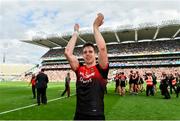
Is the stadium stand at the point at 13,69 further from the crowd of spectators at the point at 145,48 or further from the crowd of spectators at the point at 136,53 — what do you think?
the crowd of spectators at the point at 145,48

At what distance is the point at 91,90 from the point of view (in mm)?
4289

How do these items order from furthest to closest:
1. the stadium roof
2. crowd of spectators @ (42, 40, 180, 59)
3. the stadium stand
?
the stadium stand, crowd of spectators @ (42, 40, 180, 59), the stadium roof

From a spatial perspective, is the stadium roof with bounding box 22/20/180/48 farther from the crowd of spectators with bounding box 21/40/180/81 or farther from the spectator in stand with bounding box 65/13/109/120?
the spectator in stand with bounding box 65/13/109/120

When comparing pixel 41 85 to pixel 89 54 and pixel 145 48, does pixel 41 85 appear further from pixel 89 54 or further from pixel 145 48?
pixel 145 48

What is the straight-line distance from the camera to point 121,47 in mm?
94688

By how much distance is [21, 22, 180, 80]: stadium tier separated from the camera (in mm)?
82312

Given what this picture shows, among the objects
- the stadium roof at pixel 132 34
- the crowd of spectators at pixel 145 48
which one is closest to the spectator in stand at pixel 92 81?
the stadium roof at pixel 132 34

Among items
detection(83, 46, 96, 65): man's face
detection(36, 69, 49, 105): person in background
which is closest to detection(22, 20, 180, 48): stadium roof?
detection(36, 69, 49, 105): person in background

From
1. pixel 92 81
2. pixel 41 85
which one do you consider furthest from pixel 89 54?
pixel 41 85

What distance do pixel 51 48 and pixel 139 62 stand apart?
38.1 meters

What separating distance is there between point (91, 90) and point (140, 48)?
285ft

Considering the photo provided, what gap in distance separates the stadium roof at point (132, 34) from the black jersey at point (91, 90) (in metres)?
77.3

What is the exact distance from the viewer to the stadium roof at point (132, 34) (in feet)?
267

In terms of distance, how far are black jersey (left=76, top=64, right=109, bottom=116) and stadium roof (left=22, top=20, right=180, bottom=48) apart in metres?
77.3
